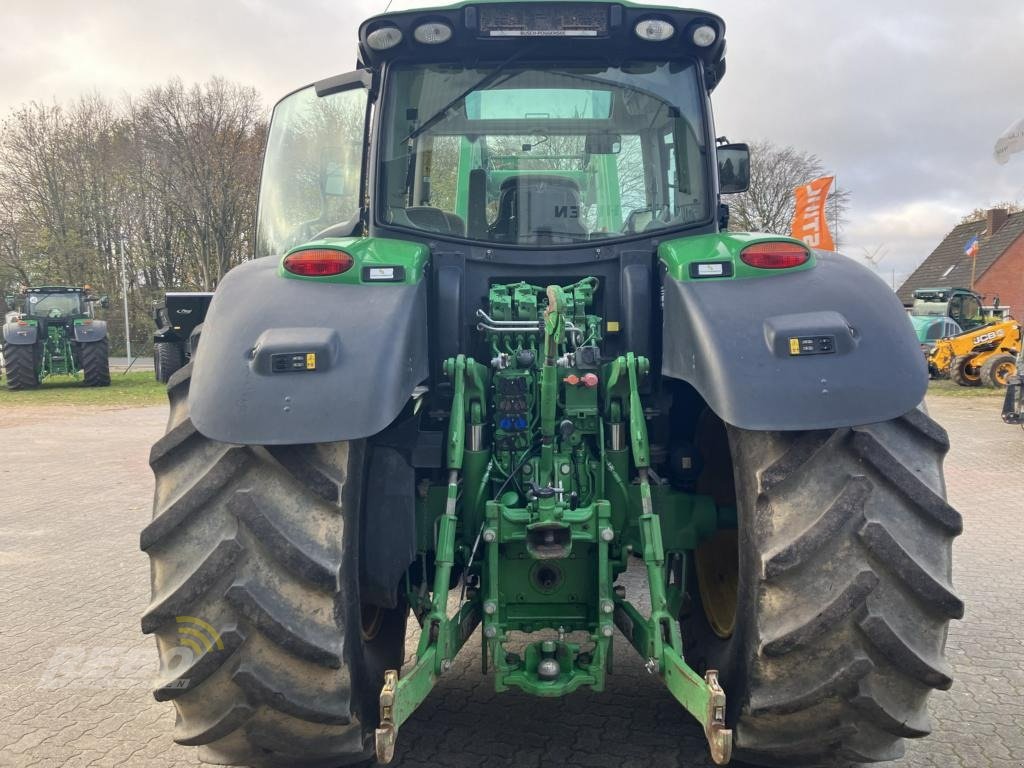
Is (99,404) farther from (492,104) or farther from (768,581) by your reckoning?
(768,581)

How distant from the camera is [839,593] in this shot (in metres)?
2.24

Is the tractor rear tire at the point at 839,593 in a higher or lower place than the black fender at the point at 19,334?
higher

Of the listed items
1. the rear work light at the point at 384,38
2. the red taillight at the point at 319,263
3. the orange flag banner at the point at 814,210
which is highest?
the orange flag banner at the point at 814,210

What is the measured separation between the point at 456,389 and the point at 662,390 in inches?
31.7

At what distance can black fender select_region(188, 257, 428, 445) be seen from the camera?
2.29 meters

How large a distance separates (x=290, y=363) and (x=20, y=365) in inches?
844

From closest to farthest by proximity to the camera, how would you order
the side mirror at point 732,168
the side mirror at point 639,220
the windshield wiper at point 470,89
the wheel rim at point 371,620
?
the wheel rim at point 371,620 < the windshield wiper at point 470,89 < the side mirror at point 639,220 < the side mirror at point 732,168

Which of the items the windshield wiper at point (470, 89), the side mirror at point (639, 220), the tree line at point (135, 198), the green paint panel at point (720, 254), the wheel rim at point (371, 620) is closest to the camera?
the green paint panel at point (720, 254)

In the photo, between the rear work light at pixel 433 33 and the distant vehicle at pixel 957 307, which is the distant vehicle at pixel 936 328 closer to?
the distant vehicle at pixel 957 307

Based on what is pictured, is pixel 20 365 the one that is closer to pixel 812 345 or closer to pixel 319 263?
pixel 319 263

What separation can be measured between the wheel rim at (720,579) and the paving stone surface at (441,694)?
41 cm

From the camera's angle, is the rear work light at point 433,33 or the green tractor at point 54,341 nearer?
the rear work light at point 433,33

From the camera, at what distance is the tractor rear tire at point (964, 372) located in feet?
63.2

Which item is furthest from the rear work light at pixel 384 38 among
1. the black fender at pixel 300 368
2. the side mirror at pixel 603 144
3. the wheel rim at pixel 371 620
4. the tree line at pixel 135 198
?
the tree line at pixel 135 198
